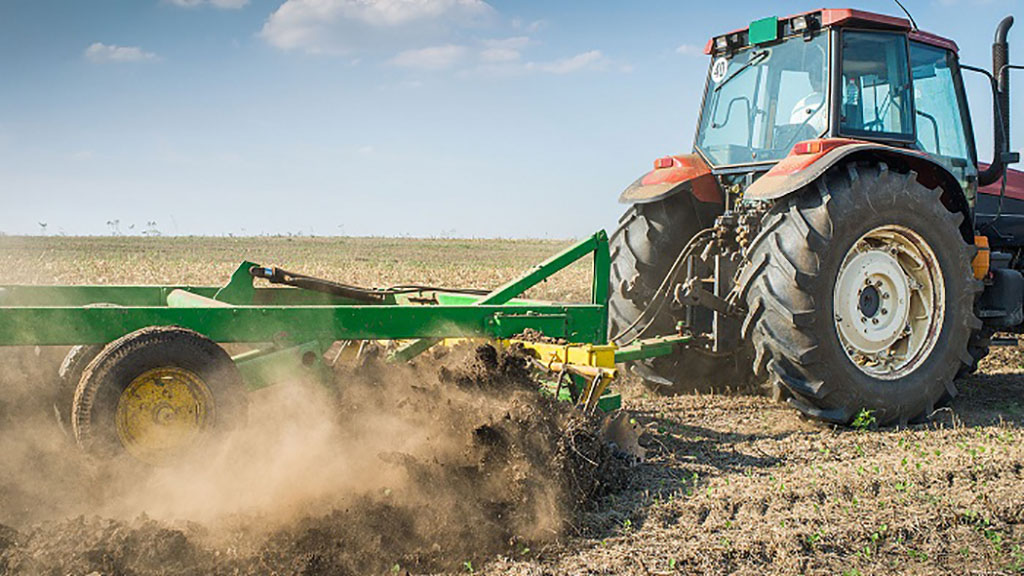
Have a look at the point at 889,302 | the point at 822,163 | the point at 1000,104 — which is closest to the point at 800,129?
the point at 822,163

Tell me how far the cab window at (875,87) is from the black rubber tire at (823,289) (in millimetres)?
440

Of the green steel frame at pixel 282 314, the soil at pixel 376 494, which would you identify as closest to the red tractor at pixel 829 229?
the green steel frame at pixel 282 314

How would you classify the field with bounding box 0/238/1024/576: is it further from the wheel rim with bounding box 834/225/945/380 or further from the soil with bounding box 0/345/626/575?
the wheel rim with bounding box 834/225/945/380

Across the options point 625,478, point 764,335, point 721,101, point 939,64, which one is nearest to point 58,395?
point 625,478

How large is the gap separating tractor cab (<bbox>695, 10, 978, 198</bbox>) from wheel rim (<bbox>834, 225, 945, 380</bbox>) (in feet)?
2.31

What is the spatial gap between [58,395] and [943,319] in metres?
4.79

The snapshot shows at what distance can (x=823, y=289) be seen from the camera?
485cm

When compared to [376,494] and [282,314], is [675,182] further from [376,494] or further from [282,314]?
[376,494]

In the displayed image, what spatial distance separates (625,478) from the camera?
13.2ft

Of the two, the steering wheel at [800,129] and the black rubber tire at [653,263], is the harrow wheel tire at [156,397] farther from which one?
the steering wheel at [800,129]

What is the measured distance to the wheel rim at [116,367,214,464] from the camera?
325cm

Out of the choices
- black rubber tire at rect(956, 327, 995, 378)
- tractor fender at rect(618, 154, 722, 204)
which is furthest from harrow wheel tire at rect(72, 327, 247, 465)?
black rubber tire at rect(956, 327, 995, 378)

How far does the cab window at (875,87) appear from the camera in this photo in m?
5.41

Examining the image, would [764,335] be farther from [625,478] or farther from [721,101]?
[721,101]
